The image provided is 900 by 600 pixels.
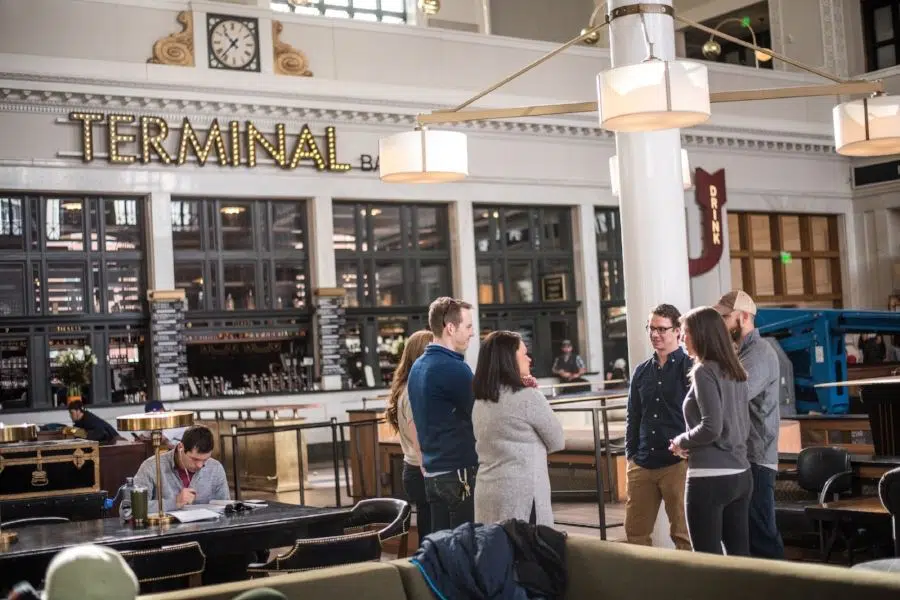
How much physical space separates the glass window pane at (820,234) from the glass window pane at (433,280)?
7.97m

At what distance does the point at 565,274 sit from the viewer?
18.9 metres

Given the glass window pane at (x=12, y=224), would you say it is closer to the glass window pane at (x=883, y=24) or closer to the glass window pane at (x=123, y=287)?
the glass window pane at (x=123, y=287)

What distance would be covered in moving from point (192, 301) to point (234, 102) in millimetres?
2617

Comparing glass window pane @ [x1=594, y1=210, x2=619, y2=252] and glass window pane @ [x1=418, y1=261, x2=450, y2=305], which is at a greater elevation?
glass window pane @ [x1=594, y1=210, x2=619, y2=252]

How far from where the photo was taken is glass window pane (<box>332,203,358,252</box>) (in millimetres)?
16984

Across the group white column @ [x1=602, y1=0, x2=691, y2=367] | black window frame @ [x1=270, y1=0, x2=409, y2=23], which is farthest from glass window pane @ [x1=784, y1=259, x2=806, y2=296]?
white column @ [x1=602, y1=0, x2=691, y2=367]

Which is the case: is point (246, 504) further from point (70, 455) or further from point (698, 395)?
point (70, 455)

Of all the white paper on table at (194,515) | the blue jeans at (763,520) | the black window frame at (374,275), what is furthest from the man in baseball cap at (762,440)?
the black window frame at (374,275)

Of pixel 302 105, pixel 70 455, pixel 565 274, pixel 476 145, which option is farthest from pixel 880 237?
pixel 70 455

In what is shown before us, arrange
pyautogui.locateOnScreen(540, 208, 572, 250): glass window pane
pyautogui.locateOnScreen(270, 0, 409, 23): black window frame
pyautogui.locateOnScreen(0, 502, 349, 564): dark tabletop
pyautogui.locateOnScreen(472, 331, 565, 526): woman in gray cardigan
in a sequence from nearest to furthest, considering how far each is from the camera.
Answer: pyautogui.locateOnScreen(472, 331, 565, 526): woman in gray cardigan → pyautogui.locateOnScreen(0, 502, 349, 564): dark tabletop → pyautogui.locateOnScreen(270, 0, 409, 23): black window frame → pyautogui.locateOnScreen(540, 208, 572, 250): glass window pane

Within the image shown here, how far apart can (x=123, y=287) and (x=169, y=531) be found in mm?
10479

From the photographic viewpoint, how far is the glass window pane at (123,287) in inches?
602

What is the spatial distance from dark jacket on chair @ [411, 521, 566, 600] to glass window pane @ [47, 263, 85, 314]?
11812 millimetres

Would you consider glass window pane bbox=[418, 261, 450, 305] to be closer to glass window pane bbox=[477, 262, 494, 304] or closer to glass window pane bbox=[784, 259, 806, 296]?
glass window pane bbox=[477, 262, 494, 304]
